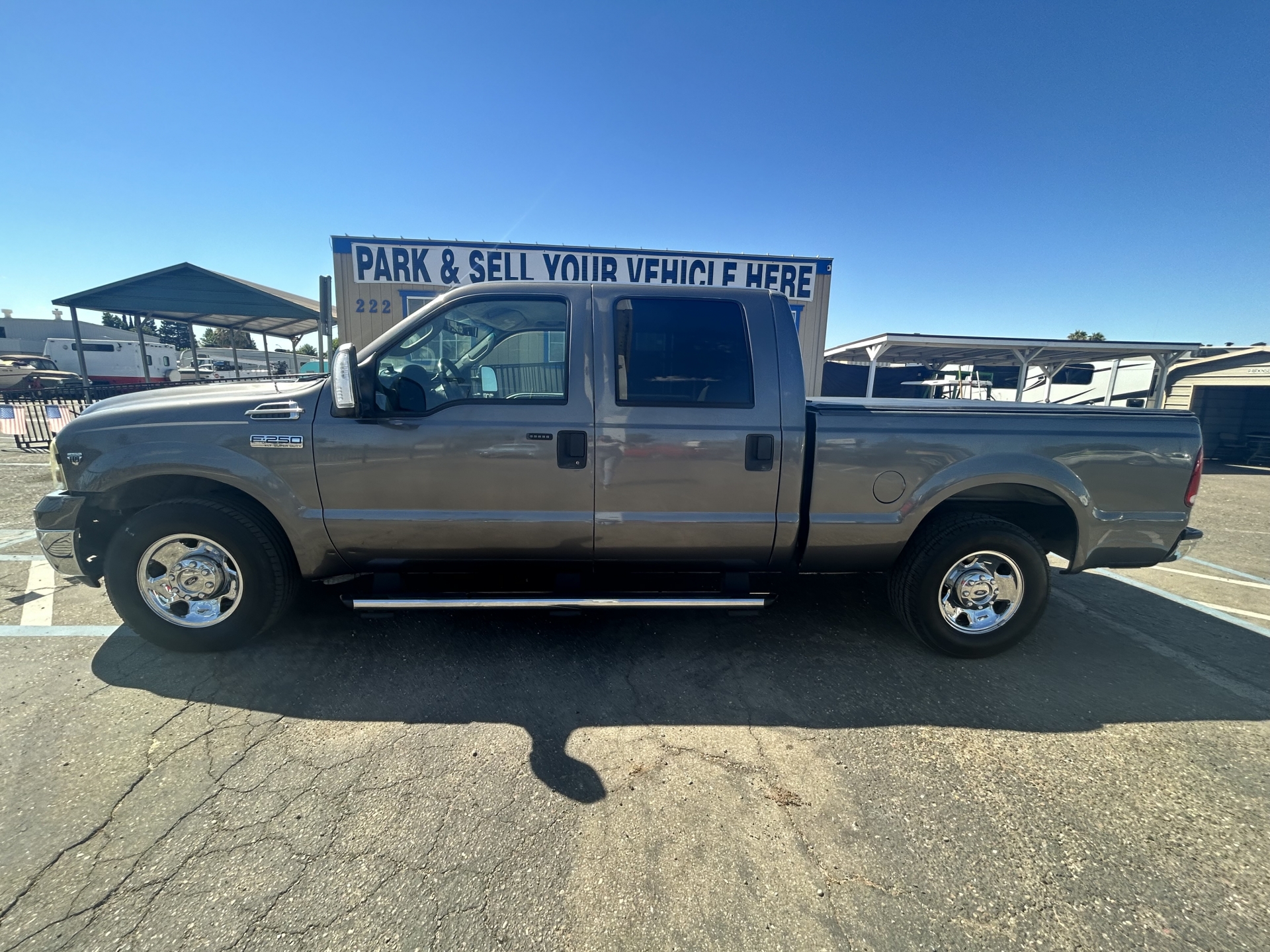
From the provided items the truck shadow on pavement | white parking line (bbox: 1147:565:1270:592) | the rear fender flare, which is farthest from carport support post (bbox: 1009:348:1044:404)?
the rear fender flare

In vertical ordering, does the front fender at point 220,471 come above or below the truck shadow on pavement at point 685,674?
above

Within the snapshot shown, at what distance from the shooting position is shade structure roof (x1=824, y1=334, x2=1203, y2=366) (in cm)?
1404

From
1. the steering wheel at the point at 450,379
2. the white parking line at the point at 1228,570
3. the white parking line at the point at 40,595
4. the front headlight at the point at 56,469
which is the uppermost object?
the steering wheel at the point at 450,379

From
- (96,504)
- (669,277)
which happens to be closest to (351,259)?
(669,277)

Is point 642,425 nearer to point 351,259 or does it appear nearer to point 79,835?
point 79,835

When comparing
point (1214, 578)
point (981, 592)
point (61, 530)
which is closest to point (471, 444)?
point (61, 530)

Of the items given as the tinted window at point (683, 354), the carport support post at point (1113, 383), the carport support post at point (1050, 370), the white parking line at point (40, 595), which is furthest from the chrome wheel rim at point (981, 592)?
the carport support post at point (1113, 383)

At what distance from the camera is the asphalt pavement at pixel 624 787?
1724 mm

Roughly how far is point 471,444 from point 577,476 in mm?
585

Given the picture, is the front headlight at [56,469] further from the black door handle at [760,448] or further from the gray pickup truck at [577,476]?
the black door handle at [760,448]

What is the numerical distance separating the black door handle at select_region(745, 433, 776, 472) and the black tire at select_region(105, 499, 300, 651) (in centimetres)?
263

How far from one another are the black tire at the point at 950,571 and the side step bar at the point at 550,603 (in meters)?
0.91

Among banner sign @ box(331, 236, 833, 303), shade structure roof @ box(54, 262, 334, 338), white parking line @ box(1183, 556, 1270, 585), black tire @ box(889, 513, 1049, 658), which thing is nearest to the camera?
black tire @ box(889, 513, 1049, 658)

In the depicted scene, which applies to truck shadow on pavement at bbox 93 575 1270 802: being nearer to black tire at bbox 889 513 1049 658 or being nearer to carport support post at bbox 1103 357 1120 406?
black tire at bbox 889 513 1049 658
